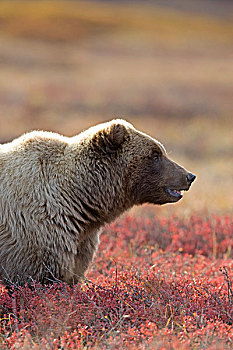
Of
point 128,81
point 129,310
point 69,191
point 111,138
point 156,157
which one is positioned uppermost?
point 128,81

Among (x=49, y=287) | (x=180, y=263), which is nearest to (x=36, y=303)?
(x=49, y=287)

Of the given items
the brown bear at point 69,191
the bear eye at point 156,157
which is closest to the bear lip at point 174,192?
the brown bear at point 69,191

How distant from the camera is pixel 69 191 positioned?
504cm

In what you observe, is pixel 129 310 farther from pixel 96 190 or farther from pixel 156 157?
pixel 156 157

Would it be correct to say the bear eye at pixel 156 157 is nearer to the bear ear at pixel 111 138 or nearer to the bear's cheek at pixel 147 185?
the bear's cheek at pixel 147 185

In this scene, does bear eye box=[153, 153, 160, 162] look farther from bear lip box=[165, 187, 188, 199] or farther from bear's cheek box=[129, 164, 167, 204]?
bear lip box=[165, 187, 188, 199]

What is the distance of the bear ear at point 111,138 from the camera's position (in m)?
5.07

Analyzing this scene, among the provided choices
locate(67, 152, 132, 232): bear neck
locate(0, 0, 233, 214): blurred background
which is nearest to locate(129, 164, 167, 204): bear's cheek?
locate(67, 152, 132, 232): bear neck

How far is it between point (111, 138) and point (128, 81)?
22834 mm

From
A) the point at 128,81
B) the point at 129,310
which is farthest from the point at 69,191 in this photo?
the point at 128,81

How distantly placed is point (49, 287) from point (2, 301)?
0.45 metres

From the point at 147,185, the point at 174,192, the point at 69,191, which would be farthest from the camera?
the point at 174,192

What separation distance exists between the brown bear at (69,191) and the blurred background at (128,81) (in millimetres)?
4610

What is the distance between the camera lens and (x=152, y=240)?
7.64 metres
